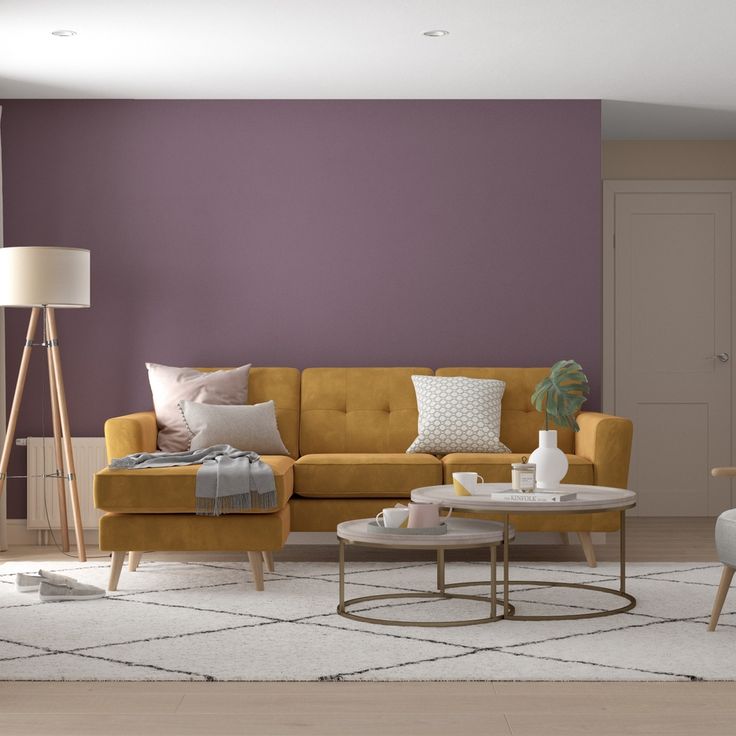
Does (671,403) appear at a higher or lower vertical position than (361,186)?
lower

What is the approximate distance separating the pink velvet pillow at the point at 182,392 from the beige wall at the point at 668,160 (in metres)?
3.15

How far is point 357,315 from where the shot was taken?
6453 mm

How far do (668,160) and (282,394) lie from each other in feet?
10.8

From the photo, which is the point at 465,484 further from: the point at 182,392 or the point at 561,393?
the point at 182,392

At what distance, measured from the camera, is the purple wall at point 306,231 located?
21.1 feet

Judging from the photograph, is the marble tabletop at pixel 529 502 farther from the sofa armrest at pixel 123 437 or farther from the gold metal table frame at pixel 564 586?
the sofa armrest at pixel 123 437

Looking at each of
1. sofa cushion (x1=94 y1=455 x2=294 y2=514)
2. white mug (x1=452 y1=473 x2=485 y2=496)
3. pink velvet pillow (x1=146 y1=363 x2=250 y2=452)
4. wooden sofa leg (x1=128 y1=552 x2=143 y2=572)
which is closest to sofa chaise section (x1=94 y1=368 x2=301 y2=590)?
sofa cushion (x1=94 y1=455 x2=294 y2=514)

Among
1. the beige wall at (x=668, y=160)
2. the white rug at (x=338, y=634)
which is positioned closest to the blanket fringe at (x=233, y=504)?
the white rug at (x=338, y=634)

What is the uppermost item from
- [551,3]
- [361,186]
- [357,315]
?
[551,3]

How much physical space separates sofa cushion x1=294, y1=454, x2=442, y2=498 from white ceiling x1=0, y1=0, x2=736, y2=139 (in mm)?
2051

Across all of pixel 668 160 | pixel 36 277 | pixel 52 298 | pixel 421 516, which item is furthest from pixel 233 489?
pixel 668 160

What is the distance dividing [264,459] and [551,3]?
2.50 metres
